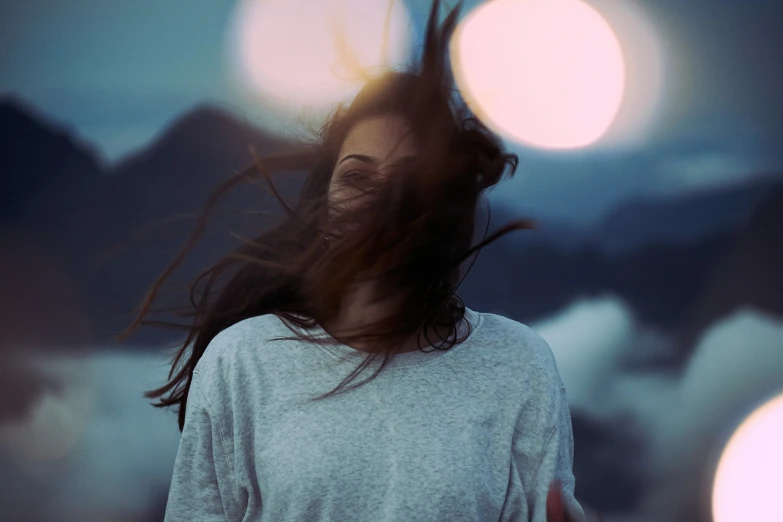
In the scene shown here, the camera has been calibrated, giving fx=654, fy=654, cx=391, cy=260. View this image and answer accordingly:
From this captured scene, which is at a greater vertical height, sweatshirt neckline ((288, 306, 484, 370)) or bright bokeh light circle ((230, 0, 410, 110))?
bright bokeh light circle ((230, 0, 410, 110))

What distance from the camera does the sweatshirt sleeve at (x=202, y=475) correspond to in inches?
34.2

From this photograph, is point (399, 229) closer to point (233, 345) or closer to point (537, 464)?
Result: point (233, 345)

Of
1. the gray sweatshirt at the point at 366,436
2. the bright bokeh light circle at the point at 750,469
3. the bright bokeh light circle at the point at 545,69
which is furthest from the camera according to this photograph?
the bright bokeh light circle at the point at 545,69

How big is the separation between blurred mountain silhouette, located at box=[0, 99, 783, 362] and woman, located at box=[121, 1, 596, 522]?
746 mm

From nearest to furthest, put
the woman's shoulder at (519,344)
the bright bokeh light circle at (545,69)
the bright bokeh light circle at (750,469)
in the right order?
the woman's shoulder at (519,344), the bright bokeh light circle at (750,469), the bright bokeh light circle at (545,69)

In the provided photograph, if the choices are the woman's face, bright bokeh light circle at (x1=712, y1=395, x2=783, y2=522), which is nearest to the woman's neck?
the woman's face

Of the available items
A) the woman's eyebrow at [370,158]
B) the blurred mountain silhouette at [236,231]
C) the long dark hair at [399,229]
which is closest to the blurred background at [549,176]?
the blurred mountain silhouette at [236,231]

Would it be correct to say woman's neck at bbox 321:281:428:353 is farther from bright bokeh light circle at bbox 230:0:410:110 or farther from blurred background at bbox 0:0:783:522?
bright bokeh light circle at bbox 230:0:410:110

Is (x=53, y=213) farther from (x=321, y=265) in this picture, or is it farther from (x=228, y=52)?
(x=321, y=265)

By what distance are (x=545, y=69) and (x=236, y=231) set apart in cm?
91

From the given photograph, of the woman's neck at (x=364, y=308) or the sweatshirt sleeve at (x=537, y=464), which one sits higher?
the woman's neck at (x=364, y=308)

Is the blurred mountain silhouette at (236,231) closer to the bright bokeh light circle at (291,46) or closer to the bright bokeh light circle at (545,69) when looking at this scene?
the bright bokeh light circle at (291,46)

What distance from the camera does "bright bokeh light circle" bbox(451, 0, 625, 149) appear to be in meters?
1.71

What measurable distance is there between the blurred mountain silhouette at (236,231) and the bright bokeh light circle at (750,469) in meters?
0.27
